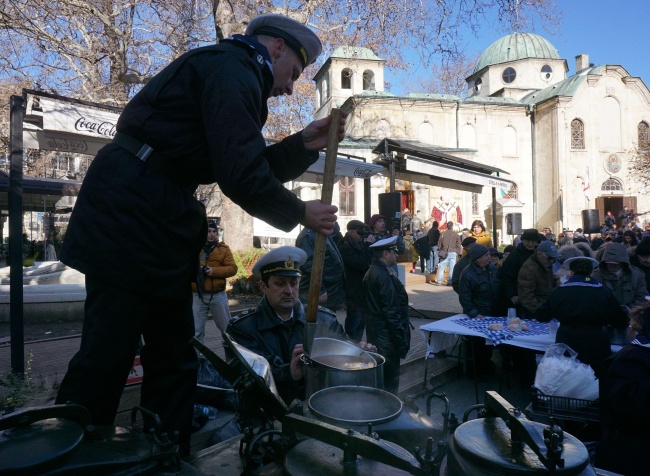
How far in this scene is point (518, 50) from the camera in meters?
46.6

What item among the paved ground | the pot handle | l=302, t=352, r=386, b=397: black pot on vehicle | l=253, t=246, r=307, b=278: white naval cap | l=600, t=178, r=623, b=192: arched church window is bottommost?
the paved ground

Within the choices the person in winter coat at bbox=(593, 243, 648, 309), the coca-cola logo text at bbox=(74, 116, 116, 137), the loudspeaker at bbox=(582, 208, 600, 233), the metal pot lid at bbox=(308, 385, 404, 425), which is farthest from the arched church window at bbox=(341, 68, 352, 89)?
the metal pot lid at bbox=(308, 385, 404, 425)

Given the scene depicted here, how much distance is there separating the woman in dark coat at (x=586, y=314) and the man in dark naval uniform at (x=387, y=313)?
1540 millimetres

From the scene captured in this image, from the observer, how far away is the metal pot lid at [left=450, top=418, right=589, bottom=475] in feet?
3.50

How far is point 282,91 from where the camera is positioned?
214 centimetres

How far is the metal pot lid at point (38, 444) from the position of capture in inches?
40.9

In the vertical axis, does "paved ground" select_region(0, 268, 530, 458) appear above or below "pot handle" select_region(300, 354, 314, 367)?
below

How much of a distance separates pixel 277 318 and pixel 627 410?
2010mm

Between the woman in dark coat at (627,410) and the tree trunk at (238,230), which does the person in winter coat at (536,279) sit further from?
the tree trunk at (238,230)

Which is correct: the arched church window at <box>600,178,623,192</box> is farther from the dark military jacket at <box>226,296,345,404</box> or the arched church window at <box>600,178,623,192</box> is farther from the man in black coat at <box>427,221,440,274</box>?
the dark military jacket at <box>226,296,345,404</box>

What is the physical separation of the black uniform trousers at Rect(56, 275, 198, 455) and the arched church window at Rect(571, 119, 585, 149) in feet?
137

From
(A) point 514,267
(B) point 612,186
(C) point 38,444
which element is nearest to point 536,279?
(A) point 514,267

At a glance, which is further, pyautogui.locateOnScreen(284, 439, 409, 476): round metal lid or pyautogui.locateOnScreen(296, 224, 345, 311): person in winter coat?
pyautogui.locateOnScreen(296, 224, 345, 311): person in winter coat

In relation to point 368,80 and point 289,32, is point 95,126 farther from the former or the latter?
point 368,80
